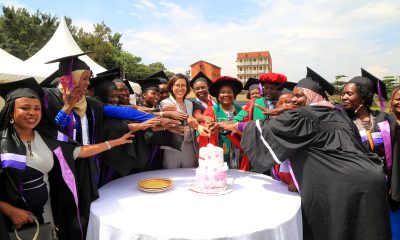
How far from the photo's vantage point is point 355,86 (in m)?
3.32

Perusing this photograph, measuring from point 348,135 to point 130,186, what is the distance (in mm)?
2198

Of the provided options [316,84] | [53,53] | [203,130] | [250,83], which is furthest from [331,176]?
[53,53]

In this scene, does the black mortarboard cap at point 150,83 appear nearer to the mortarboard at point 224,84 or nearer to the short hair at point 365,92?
the mortarboard at point 224,84

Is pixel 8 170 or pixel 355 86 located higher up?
pixel 355 86

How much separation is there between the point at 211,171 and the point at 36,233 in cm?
146

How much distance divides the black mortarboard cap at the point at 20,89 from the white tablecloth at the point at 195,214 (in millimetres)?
1057

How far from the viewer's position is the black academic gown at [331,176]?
2.45 meters

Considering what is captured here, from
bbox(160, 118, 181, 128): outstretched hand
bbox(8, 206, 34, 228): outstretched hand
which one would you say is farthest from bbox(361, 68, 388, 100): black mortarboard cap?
bbox(8, 206, 34, 228): outstretched hand

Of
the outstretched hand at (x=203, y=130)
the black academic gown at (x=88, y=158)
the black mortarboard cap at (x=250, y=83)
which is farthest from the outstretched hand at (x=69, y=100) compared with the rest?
the black mortarboard cap at (x=250, y=83)

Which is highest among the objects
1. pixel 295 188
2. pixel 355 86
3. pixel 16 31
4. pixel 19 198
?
pixel 16 31

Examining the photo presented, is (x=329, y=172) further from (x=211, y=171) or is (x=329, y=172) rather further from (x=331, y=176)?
(x=211, y=171)

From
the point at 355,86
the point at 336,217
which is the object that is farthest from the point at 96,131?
the point at 355,86

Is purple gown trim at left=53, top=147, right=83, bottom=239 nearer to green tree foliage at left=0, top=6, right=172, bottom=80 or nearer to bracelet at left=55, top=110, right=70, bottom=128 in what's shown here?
bracelet at left=55, top=110, right=70, bottom=128

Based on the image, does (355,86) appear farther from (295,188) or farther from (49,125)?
(49,125)
